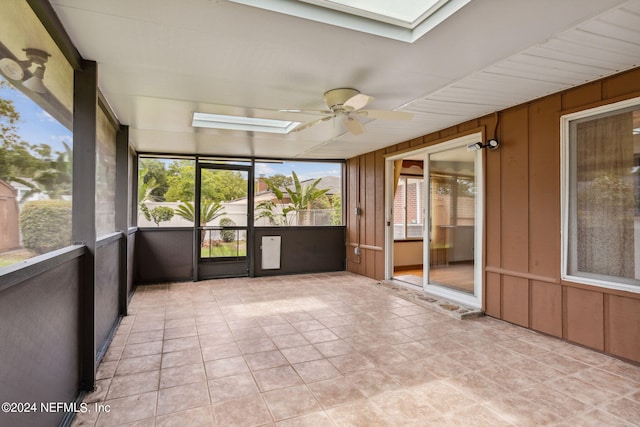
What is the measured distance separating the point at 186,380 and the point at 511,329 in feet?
10.8

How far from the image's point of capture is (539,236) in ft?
11.7

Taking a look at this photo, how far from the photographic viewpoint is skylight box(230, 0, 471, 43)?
2029 mm

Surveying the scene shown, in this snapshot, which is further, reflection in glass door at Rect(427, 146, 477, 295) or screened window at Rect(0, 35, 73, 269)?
reflection in glass door at Rect(427, 146, 477, 295)

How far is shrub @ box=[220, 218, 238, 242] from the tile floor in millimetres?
2414

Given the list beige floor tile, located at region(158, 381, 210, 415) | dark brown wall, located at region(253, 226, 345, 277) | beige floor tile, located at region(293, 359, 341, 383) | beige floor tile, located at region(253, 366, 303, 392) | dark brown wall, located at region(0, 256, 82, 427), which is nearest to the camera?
dark brown wall, located at region(0, 256, 82, 427)

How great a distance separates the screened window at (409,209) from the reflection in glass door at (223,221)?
10.9 ft

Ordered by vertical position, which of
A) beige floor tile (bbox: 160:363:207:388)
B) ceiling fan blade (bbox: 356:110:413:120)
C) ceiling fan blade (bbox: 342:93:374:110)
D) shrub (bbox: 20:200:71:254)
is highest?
ceiling fan blade (bbox: 342:93:374:110)

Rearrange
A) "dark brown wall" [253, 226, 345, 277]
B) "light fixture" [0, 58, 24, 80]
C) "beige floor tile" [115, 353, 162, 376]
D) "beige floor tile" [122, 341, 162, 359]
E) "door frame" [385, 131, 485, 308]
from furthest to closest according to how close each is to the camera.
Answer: "dark brown wall" [253, 226, 345, 277]
"door frame" [385, 131, 485, 308]
"beige floor tile" [122, 341, 162, 359]
"beige floor tile" [115, 353, 162, 376]
"light fixture" [0, 58, 24, 80]

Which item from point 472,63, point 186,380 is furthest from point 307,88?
point 186,380

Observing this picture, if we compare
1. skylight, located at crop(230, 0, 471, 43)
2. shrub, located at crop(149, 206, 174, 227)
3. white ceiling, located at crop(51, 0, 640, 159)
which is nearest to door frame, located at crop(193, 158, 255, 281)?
shrub, located at crop(149, 206, 174, 227)

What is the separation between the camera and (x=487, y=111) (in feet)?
13.2

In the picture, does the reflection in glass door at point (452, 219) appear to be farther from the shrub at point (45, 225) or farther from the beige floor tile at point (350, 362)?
the shrub at point (45, 225)

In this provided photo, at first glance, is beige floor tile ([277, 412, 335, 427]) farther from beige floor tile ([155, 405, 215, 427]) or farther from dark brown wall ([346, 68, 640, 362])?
dark brown wall ([346, 68, 640, 362])

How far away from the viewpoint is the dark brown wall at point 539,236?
2973 millimetres
